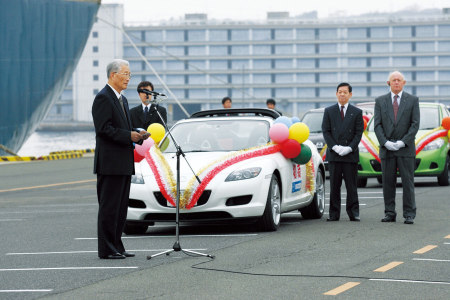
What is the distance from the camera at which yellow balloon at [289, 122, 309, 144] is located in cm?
1208

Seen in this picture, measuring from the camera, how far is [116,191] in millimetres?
9195

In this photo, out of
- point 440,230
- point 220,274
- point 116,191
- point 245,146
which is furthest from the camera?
point 245,146

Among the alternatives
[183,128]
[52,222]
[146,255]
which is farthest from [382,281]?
[52,222]

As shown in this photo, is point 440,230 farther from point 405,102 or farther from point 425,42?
point 425,42

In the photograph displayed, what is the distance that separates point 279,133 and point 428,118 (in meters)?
8.71

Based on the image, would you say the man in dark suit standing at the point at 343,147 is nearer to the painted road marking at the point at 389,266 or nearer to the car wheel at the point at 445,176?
the painted road marking at the point at 389,266

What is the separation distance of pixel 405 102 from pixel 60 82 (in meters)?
33.0

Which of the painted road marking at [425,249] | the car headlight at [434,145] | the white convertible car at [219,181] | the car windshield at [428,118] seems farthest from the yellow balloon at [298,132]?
the car windshield at [428,118]

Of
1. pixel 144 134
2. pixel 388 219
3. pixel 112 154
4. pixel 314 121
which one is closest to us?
pixel 144 134

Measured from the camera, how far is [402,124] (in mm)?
12375

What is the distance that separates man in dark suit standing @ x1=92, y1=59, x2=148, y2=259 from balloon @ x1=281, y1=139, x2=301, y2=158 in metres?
3.07

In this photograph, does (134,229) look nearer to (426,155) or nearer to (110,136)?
(110,136)

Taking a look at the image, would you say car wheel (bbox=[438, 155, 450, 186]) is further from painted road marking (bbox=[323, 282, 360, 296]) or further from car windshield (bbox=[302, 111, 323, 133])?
painted road marking (bbox=[323, 282, 360, 296])

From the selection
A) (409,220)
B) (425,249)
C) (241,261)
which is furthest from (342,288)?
(409,220)
